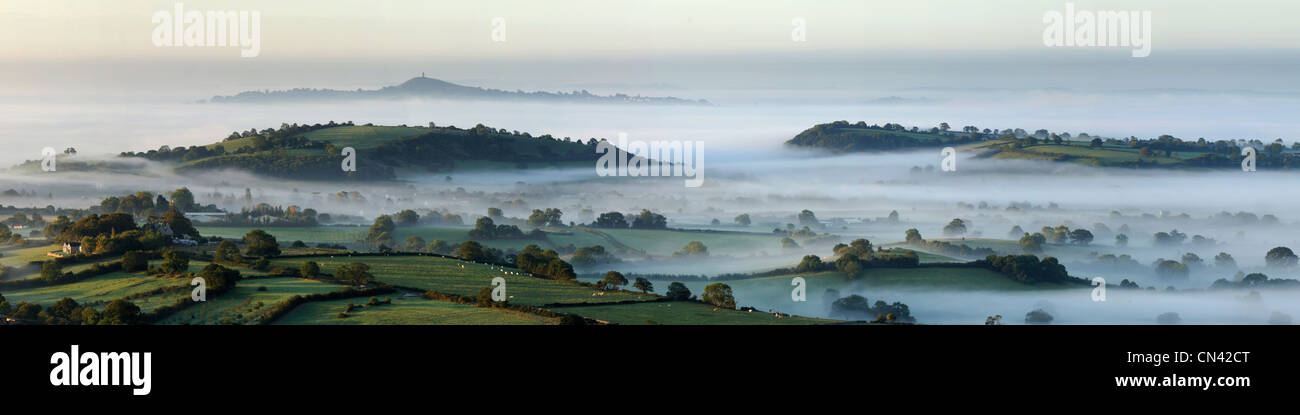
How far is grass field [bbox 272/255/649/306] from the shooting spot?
214ft

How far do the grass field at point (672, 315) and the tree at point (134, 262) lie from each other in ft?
88.0

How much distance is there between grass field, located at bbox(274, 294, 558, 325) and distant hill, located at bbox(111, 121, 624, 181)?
124142mm

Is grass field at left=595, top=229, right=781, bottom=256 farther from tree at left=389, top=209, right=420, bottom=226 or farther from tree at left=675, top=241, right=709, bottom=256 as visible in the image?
tree at left=389, top=209, right=420, bottom=226

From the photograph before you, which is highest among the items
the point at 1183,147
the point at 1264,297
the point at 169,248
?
the point at 1183,147

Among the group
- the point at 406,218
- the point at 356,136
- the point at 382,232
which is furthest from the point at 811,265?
the point at 356,136

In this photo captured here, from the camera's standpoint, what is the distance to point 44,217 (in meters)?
132

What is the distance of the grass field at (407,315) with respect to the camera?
5358cm

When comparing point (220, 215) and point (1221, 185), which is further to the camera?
point (1221, 185)

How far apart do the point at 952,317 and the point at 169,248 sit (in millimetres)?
54425

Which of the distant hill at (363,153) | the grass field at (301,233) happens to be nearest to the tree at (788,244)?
the grass field at (301,233)

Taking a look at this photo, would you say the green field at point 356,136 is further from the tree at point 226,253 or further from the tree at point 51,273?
the tree at point 51,273

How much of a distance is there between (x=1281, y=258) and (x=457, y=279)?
127653 mm
